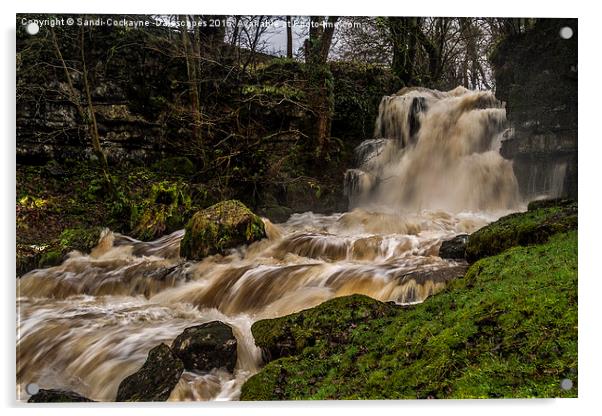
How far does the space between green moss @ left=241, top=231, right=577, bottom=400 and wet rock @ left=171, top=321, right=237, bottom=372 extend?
0.70ft

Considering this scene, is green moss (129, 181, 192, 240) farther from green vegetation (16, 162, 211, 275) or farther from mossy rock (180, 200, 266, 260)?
mossy rock (180, 200, 266, 260)

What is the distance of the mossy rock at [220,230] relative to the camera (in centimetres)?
359

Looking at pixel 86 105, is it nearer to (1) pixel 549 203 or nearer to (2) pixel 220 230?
(2) pixel 220 230

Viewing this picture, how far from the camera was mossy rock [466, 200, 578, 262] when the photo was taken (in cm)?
346

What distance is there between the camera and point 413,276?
11.3 ft

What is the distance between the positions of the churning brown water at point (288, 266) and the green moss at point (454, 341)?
0.59ft

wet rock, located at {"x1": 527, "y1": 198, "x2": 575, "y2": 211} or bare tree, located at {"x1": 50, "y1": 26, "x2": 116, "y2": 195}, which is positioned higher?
bare tree, located at {"x1": 50, "y1": 26, "x2": 116, "y2": 195}

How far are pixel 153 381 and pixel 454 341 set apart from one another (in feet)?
6.93

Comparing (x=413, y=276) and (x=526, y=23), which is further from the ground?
(x=526, y=23)

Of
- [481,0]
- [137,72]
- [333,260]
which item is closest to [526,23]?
[481,0]

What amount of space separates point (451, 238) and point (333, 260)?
0.93 m

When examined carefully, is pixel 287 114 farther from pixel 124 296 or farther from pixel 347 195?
pixel 124 296

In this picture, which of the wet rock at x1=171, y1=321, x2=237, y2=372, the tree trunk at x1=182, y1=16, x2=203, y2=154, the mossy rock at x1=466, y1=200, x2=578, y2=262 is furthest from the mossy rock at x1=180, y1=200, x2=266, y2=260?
the mossy rock at x1=466, y1=200, x2=578, y2=262

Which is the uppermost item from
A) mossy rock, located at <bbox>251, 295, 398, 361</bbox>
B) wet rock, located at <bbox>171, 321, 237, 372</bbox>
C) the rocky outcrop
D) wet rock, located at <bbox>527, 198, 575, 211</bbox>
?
the rocky outcrop
